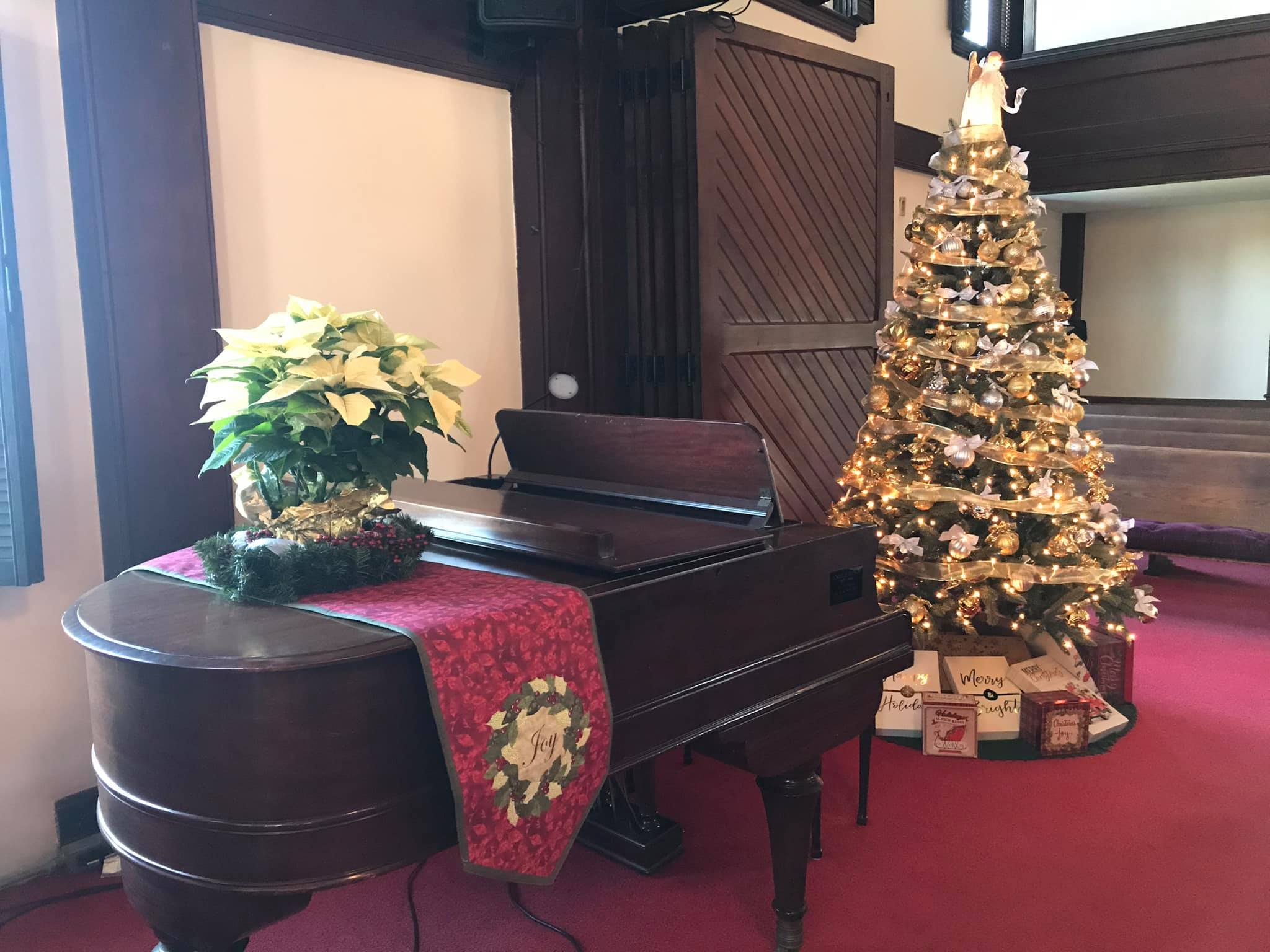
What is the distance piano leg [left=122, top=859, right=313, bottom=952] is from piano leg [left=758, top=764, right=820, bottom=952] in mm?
984

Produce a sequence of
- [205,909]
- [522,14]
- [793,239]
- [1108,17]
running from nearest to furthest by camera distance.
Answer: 1. [205,909]
2. [522,14]
3. [793,239]
4. [1108,17]

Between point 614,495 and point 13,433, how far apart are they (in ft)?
4.74

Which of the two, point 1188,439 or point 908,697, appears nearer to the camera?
point 908,697

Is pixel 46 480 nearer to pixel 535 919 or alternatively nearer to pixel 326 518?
pixel 326 518

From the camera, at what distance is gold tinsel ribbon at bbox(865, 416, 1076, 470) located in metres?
3.33

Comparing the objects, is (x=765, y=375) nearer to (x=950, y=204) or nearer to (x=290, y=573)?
(x=950, y=204)

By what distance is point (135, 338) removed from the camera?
2529mm

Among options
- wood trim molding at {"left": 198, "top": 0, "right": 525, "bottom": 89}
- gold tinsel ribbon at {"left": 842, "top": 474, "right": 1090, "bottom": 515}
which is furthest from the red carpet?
wood trim molding at {"left": 198, "top": 0, "right": 525, "bottom": 89}

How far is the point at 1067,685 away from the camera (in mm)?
3371

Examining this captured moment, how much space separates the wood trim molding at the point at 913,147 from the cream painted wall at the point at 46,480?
4.37 m

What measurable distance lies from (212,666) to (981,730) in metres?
2.75

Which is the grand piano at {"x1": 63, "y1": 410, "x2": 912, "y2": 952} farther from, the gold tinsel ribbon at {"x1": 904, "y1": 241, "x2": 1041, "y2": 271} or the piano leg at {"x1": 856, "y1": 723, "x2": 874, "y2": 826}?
the gold tinsel ribbon at {"x1": 904, "y1": 241, "x2": 1041, "y2": 271}

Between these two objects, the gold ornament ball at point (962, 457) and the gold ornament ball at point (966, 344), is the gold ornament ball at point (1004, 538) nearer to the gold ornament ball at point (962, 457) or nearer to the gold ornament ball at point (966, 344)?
the gold ornament ball at point (962, 457)

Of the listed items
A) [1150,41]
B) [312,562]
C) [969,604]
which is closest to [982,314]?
[969,604]
